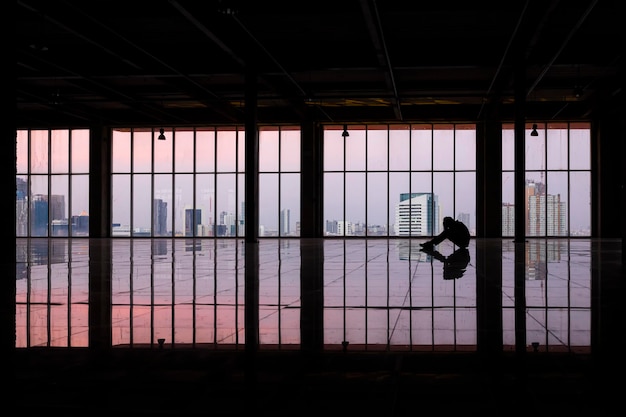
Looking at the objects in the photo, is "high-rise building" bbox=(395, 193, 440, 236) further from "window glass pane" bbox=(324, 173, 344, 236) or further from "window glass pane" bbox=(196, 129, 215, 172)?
"window glass pane" bbox=(196, 129, 215, 172)

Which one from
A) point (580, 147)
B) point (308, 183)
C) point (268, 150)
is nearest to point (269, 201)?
point (308, 183)

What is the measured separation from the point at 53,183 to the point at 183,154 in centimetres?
710

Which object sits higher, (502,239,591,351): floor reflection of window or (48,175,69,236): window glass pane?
(48,175,69,236): window glass pane

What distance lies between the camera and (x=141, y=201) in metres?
32.5

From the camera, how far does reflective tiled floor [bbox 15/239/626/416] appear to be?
2072 mm

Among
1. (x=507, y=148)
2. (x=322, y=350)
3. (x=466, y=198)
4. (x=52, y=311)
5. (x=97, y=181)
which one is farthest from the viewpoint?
(x=97, y=181)

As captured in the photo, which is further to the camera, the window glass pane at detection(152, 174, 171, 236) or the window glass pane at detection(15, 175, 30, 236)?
the window glass pane at detection(15, 175, 30, 236)

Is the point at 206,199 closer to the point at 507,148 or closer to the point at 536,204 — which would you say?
the point at 507,148

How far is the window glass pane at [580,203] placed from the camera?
29.8 metres

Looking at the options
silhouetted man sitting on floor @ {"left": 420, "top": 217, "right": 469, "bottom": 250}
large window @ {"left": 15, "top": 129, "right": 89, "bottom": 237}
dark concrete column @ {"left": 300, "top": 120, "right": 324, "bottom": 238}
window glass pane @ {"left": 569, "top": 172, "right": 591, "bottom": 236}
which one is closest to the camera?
→ silhouetted man sitting on floor @ {"left": 420, "top": 217, "right": 469, "bottom": 250}

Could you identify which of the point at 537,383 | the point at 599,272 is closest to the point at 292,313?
the point at 537,383

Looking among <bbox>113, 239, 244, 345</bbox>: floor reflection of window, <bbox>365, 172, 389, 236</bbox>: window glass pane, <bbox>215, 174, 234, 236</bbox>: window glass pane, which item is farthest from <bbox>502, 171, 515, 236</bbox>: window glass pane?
<bbox>113, 239, 244, 345</bbox>: floor reflection of window

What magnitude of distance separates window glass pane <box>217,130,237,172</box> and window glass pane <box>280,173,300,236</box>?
3.06 meters

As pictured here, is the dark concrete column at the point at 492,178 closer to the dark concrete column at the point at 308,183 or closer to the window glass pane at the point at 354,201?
the window glass pane at the point at 354,201
